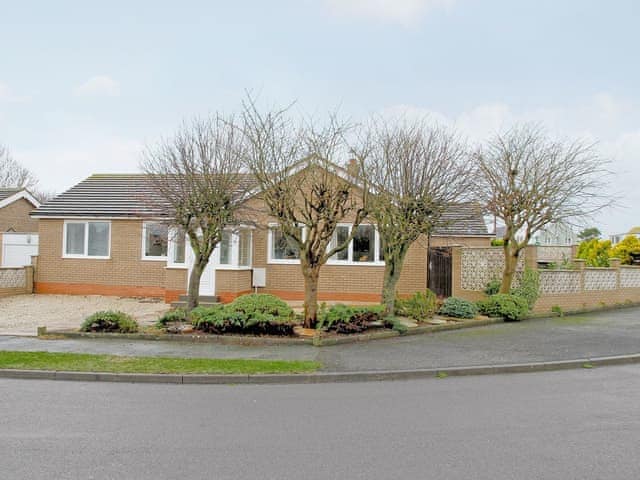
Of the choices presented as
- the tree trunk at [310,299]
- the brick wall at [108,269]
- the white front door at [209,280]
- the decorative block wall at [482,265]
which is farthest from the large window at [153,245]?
the decorative block wall at [482,265]

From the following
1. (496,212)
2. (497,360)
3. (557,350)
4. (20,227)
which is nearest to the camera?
(497,360)

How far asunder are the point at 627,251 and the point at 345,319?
24213mm

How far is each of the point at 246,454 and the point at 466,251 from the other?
44.2 ft

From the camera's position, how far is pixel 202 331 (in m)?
12.2

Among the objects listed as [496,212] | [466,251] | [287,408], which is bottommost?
[287,408]

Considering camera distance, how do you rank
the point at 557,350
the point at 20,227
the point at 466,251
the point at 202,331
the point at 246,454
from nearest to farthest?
the point at 246,454 → the point at 557,350 → the point at 202,331 → the point at 466,251 → the point at 20,227

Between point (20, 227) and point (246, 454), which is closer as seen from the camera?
point (246, 454)

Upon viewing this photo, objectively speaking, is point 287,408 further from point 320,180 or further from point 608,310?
point 608,310

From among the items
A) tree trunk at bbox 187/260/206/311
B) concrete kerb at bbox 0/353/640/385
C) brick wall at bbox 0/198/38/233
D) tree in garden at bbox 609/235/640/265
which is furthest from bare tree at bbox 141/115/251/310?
tree in garden at bbox 609/235/640/265

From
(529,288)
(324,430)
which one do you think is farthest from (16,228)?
(324,430)

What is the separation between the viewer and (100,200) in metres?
21.7

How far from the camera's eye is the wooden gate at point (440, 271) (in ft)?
59.0

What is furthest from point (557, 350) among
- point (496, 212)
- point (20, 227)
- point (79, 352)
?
point (20, 227)

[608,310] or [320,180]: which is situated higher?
[320,180]
